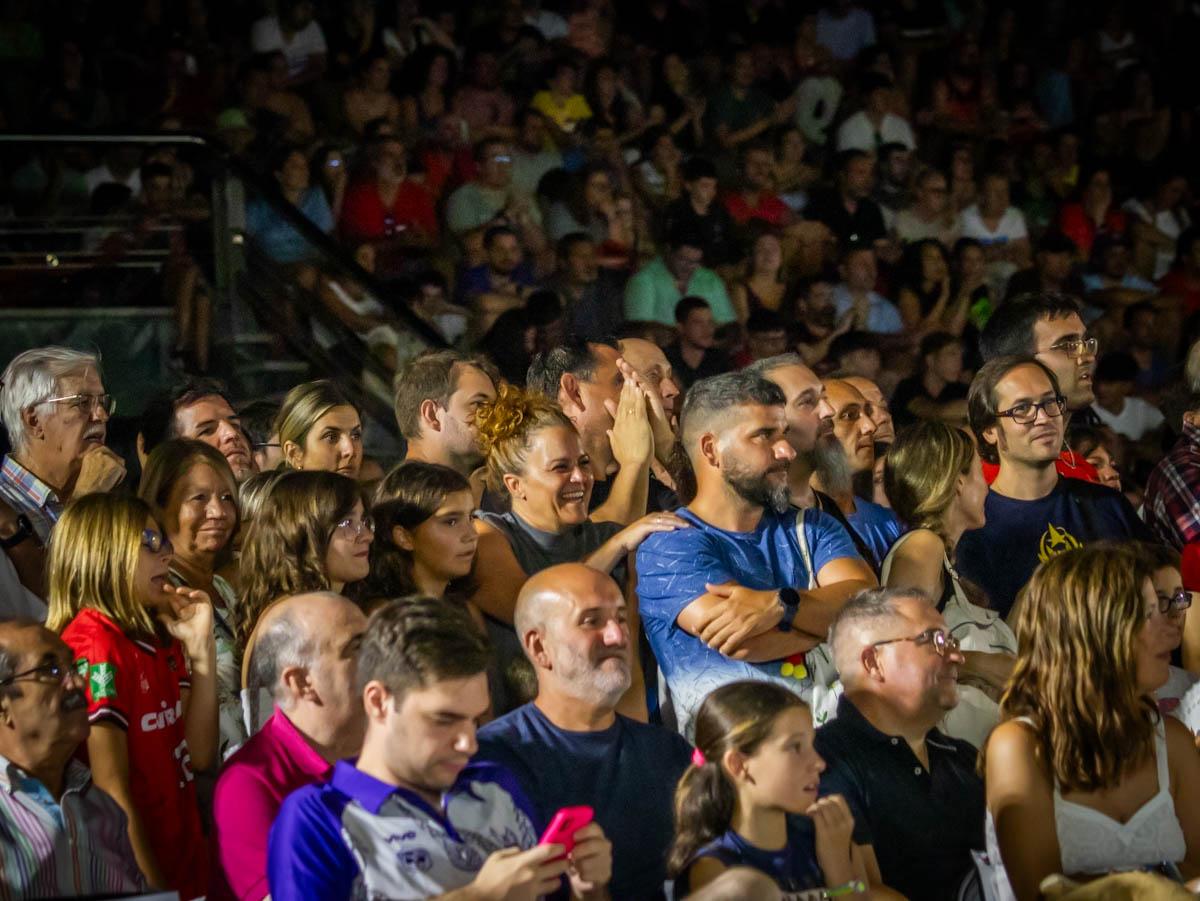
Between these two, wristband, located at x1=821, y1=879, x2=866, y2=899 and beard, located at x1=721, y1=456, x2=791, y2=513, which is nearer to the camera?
wristband, located at x1=821, y1=879, x2=866, y2=899

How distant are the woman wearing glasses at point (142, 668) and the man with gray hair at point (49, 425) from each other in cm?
96

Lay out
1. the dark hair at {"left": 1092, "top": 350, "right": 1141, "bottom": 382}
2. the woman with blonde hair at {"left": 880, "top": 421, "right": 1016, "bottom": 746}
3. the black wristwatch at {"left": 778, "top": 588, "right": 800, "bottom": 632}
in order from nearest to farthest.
→ the black wristwatch at {"left": 778, "top": 588, "right": 800, "bottom": 632}, the woman with blonde hair at {"left": 880, "top": 421, "right": 1016, "bottom": 746}, the dark hair at {"left": 1092, "top": 350, "right": 1141, "bottom": 382}

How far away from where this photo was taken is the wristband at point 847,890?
378 cm

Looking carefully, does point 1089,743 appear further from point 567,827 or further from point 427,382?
point 427,382

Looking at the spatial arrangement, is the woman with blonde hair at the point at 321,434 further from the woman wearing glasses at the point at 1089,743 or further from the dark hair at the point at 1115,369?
the dark hair at the point at 1115,369

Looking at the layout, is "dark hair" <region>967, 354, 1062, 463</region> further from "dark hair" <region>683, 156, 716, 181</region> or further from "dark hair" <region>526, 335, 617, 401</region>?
"dark hair" <region>683, 156, 716, 181</region>

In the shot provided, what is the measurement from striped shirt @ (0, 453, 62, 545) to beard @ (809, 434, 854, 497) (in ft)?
7.74

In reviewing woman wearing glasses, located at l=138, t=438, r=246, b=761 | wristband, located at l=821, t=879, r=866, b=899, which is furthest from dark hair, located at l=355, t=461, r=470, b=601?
wristband, located at l=821, t=879, r=866, b=899

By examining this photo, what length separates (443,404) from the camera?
19.5 ft

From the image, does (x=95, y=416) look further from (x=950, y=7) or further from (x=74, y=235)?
(x=950, y=7)

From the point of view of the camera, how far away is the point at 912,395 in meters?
8.70

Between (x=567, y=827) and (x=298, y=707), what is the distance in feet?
2.67

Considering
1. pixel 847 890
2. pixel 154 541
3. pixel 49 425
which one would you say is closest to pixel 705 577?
pixel 847 890

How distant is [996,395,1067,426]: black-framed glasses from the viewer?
559cm
